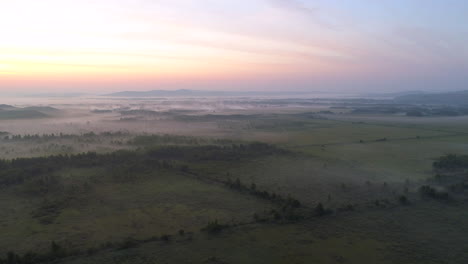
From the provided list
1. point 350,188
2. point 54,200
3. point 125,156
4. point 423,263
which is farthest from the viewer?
point 125,156

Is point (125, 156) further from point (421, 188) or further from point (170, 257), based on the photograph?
point (421, 188)

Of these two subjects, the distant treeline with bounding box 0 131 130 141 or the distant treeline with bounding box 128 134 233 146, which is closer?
the distant treeline with bounding box 128 134 233 146

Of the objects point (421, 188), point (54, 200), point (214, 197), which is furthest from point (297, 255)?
point (54, 200)

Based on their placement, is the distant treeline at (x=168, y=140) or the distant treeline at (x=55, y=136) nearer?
the distant treeline at (x=168, y=140)

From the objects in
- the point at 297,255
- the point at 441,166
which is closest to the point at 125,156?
the point at 297,255

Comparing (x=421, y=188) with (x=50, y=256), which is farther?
(x=421, y=188)

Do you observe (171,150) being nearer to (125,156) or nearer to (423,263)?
(125,156)

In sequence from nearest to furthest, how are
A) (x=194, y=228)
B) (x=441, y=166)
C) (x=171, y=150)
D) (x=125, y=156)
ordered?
(x=194, y=228), (x=441, y=166), (x=125, y=156), (x=171, y=150)

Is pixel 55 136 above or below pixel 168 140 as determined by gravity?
above

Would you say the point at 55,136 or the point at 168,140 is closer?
the point at 168,140
